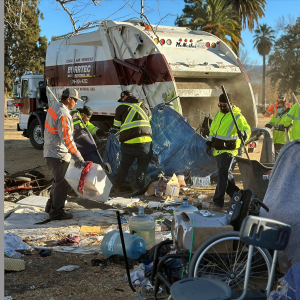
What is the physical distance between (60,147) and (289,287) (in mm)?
3639

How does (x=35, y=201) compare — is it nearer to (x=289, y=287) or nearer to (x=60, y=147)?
(x=60, y=147)

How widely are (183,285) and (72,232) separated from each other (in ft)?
9.81

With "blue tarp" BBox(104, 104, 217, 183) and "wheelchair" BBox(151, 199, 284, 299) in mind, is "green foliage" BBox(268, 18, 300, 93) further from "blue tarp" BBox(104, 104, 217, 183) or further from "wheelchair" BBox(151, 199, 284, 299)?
"wheelchair" BBox(151, 199, 284, 299)

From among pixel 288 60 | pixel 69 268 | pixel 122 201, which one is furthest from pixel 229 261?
pixel 288 60

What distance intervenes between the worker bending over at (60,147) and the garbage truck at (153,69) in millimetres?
3008

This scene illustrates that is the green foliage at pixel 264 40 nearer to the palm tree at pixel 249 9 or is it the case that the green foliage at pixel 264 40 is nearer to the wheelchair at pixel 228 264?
the palm tree at pixel 249 9

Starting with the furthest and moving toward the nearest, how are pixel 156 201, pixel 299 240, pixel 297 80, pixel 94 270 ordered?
pixel 297 80
pixel 156 201
pixel 94 270
pixel 299 240

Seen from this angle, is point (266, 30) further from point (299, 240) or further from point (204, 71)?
point (299, 240)

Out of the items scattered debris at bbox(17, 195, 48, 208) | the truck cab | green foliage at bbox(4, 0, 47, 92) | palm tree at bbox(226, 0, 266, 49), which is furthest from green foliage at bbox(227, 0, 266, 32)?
scattered debris at bbox(17, 195, 48, 208)

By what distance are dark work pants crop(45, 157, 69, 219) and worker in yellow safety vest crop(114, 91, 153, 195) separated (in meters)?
1.71

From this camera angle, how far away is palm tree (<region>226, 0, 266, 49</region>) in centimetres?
2955

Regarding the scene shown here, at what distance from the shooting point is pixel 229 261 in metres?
2.89

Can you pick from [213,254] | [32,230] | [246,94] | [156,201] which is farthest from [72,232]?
[246,94]

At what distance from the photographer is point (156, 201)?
6578mm
